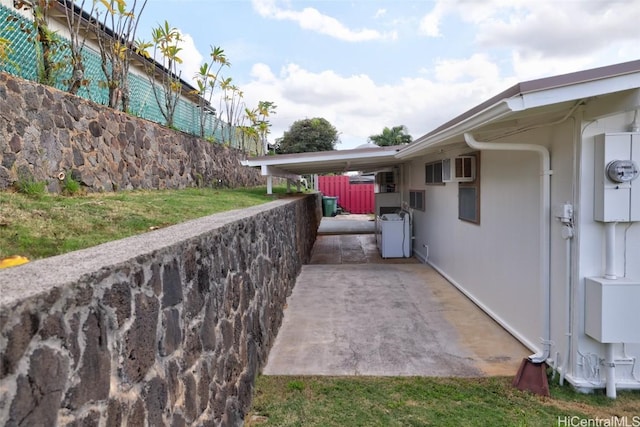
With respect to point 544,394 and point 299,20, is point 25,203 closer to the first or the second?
point 544,394

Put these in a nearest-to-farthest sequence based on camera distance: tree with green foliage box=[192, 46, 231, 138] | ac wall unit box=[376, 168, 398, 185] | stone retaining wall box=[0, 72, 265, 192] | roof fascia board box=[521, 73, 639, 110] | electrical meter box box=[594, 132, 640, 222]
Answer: roof fascia board box=[521, 73, 639, 110] < electrical meter box box=[594, 132, 640, 222] < stone retaining wall box=[0, 72, 265, 192] < tree with green foliage box=[192, 46, 231, 138] < ac wall unit box=[376, 168, 398, 185]

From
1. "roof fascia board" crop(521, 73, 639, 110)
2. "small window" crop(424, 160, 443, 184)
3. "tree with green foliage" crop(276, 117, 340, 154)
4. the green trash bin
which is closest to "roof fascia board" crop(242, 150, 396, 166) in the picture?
"small window" crop(424, 160, 443, 184)

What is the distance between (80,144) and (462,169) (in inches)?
230

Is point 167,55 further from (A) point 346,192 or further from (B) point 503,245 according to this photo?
(A) point 346,192

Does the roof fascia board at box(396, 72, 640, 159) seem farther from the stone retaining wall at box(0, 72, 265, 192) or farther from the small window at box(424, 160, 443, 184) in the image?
the stone retaining wall at box(0, 72, 265, 192)

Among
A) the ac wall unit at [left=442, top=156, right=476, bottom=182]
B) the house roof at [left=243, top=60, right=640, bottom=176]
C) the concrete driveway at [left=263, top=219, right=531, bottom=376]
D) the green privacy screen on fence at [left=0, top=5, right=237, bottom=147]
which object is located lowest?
the concrete driveway at [left=263, top=219, right=531, bottom=376]

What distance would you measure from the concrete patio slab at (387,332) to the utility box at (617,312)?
1.05 m

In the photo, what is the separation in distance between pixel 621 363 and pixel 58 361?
4564 millimetres

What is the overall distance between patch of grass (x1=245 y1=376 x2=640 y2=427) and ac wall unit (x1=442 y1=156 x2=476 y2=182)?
3.52m

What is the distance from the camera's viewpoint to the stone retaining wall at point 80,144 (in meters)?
4.95

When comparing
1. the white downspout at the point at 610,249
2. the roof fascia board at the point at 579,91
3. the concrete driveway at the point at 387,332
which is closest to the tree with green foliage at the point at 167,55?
the concrete driveway at the point at 387,332

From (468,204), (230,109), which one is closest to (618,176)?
(468,204)

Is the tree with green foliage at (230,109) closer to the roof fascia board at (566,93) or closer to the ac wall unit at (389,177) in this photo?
the ac wall unit at (389,177)

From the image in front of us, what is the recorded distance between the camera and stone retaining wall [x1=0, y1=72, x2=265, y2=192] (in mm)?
4953
